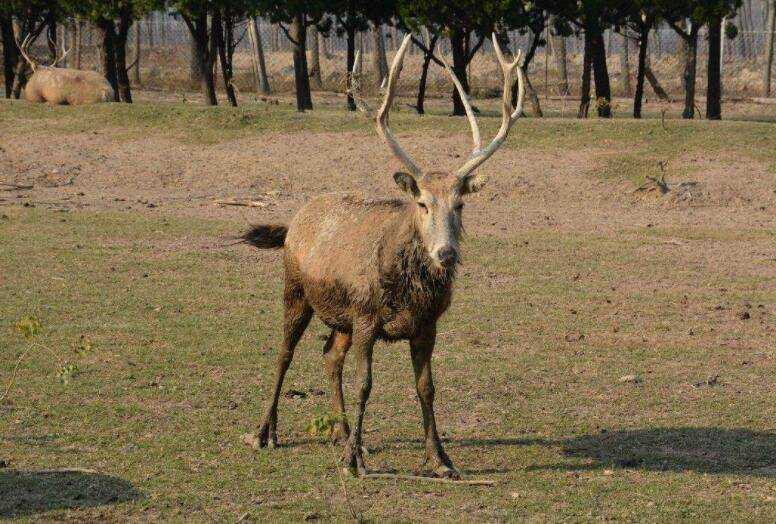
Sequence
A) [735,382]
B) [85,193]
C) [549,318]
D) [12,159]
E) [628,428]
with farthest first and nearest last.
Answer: [12,159] → [85,193] → [549,318] → [735,382] → [628,428]

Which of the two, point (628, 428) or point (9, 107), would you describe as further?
point (9, 107)

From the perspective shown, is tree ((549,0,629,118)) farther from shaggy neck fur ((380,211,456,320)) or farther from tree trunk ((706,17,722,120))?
shaggy neck fur ((380,211,456,320))

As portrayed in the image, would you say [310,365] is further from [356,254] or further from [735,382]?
[735,382]

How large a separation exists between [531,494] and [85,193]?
1530 centimetres

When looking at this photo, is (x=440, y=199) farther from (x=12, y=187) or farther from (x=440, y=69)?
(x=440, y=69)

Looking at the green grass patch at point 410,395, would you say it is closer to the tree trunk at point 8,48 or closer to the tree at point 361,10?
the tree at point 361,10

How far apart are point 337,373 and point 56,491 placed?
78.8 inches

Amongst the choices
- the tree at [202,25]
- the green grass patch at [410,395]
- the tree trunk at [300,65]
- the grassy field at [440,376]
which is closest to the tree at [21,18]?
the tree at [202,25]

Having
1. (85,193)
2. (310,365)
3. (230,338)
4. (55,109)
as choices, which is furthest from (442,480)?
(55,109)

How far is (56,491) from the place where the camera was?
7004 mm

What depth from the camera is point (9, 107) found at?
26.8 meters

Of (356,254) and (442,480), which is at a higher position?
(356,254)

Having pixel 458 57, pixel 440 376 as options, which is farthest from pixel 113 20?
pixel 440 376

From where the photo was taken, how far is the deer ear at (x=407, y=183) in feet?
23.3
